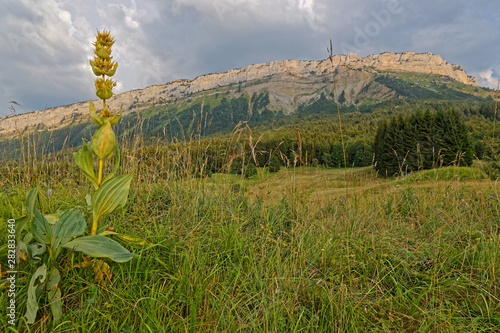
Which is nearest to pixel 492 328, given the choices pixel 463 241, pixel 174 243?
pixel 463 241

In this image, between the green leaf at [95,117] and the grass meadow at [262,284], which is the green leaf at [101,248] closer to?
the grass meadow at [262,284]

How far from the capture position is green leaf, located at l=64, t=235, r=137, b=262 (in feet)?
6.18

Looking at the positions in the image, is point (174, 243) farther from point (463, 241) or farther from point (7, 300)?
point (463, 241)

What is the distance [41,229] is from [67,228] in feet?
0.57

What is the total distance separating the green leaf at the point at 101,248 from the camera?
1883mm

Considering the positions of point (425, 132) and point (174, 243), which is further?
point (425, 132)

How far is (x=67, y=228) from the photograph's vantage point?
6.53 ft

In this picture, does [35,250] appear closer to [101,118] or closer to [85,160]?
[85,160]

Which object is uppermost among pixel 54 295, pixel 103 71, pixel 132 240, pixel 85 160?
pixel 103 71

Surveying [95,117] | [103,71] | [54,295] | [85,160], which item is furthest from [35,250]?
[103,71]

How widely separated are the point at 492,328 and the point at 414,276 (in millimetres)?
769

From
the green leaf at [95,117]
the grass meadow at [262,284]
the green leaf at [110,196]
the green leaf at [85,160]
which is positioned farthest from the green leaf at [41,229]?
the green leaf at [95,117]

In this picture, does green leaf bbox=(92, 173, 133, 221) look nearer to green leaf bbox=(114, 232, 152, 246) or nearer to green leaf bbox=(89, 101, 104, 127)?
green leaf bbox=(114, 232, 152, 246)

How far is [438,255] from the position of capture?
2859 millimetres
